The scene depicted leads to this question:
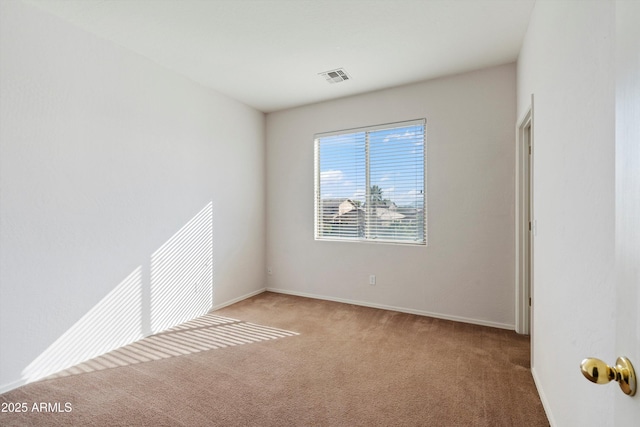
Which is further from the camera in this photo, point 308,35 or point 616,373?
point 308,35

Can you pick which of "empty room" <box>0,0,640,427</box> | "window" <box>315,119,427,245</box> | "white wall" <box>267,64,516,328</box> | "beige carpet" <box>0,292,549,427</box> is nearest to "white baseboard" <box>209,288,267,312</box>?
"empty room" <box>0,0,640,427</box>

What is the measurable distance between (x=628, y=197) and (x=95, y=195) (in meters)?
3.38

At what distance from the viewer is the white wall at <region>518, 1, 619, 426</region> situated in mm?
1092

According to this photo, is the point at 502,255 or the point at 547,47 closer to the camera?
the point at 547,47

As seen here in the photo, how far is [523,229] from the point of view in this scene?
3021 mm

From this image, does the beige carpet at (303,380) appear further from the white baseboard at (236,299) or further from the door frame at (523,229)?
the white baseboard at (236,299)

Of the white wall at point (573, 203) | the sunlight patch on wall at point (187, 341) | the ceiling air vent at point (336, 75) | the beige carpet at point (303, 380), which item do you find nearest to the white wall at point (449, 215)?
the ceiling air vent at point (336, 75)

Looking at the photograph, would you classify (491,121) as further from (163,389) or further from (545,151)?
(163,389)

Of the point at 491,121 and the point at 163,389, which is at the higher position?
the point at 491,121

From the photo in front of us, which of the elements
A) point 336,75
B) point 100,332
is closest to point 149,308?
point 100,332

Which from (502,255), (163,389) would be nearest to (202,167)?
(163,389)

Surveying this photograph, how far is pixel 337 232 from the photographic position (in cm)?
434

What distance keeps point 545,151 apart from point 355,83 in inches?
92.9

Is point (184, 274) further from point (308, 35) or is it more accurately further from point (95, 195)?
point (308, 35)
